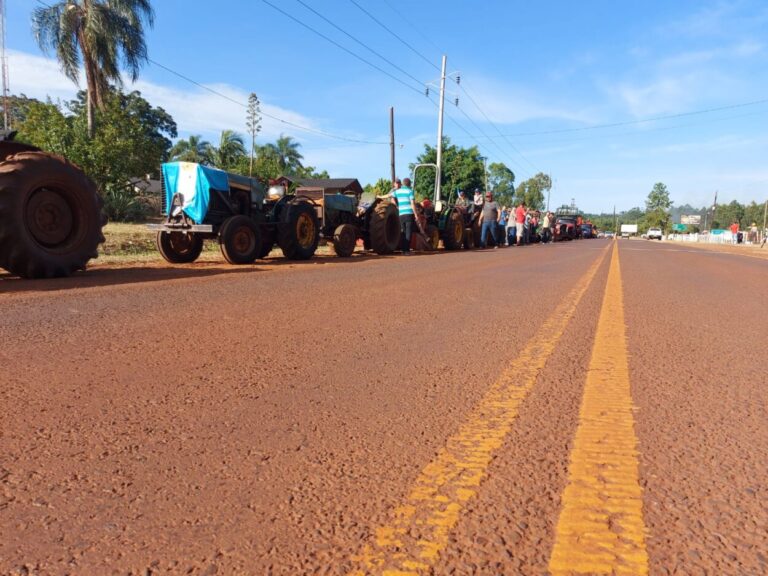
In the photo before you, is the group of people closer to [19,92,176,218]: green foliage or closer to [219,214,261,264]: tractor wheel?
[219,214,261,264]: tractor wheel

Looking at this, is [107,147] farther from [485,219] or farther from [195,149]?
[195,149]

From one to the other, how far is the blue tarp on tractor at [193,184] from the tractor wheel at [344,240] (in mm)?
2980

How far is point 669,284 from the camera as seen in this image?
797cm

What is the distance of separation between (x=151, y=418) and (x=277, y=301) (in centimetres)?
309

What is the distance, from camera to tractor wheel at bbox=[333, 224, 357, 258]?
12.1 metres

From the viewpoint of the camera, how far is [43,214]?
7012 millimetres

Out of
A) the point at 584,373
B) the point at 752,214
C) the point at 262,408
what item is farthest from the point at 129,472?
the point at 752,214

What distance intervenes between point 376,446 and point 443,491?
0.41 meters

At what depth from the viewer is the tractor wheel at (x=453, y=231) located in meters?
17.5

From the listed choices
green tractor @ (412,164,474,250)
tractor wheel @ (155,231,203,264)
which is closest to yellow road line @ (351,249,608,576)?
tractor wheel @ (155,231,203,264)

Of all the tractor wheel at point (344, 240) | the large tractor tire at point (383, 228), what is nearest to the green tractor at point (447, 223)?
the large tractor tire at point (383, 228)

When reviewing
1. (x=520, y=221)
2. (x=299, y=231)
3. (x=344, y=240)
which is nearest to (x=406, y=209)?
(x=344, y=240)

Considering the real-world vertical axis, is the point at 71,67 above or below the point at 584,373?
above

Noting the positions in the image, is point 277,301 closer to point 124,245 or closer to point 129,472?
point 129,472
